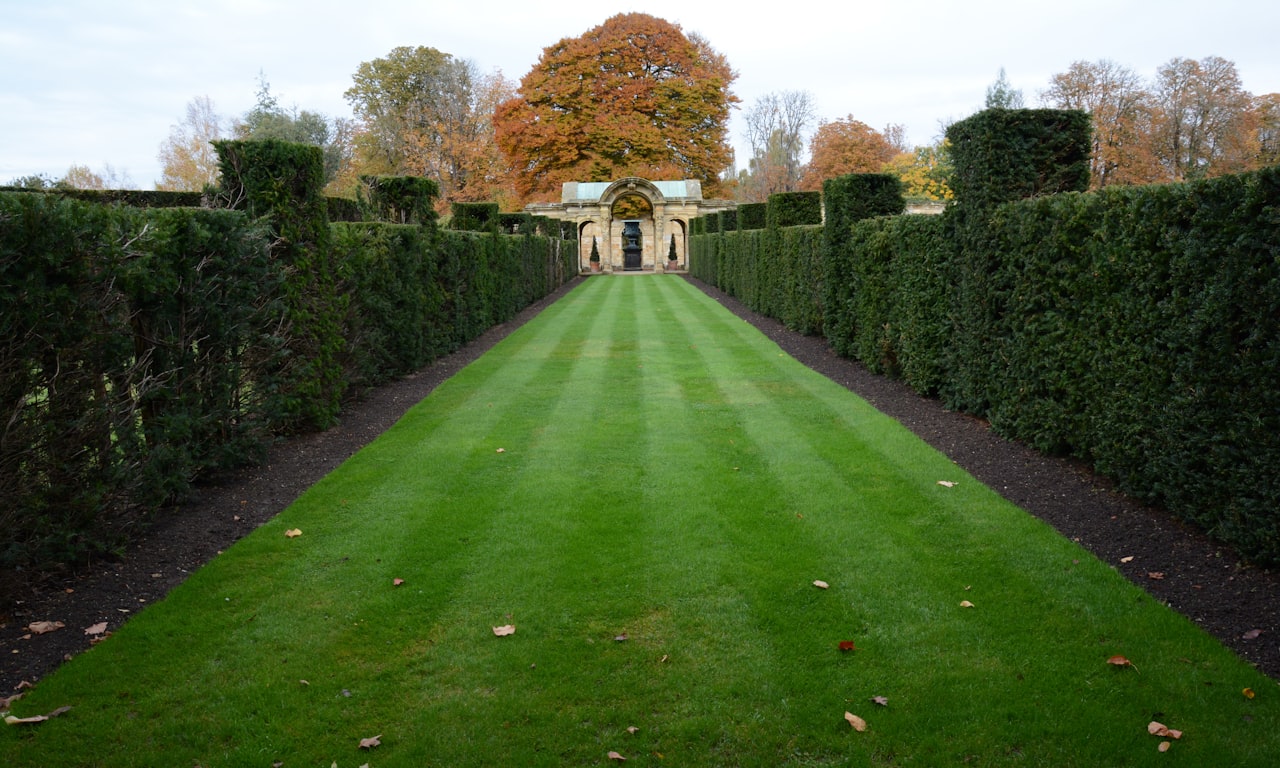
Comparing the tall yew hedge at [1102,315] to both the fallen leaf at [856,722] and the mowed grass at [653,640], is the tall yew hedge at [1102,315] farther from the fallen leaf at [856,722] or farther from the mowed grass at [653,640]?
the fallen leaf at [856,722]

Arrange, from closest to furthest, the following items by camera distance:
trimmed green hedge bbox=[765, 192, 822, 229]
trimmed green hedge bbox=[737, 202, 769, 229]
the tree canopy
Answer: trimmed green hedge bbox=[765, 192, 822, 229], trimmed green hedge bbox=[737, 202, 769, 229], the tree canopy

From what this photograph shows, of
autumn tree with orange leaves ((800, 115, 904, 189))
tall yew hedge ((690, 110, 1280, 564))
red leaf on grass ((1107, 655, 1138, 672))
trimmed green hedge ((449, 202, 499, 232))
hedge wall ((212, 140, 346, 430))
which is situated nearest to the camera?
red leaf on grass ((1107, 655, 1138, 672))

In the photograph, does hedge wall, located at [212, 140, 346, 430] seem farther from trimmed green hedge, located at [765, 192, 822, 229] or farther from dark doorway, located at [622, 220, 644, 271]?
A: dark doorway, located at [622, 220, 644, 271]

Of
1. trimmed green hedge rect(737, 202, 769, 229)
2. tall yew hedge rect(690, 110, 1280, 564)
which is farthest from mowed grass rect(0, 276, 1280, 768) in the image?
trimmed green hedge rect(737, 202, 769, 229)

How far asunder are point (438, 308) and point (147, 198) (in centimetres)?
936

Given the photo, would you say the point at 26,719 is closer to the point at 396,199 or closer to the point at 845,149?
the point at 396,199

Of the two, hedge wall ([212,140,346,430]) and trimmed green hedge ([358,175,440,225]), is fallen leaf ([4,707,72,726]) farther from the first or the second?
trimmed green hedge ([358,175,440,225])

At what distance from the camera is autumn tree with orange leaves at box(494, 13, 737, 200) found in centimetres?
5638

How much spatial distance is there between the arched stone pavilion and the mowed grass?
45.6 meters

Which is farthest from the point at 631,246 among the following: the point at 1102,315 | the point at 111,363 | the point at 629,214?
the point at 111,363

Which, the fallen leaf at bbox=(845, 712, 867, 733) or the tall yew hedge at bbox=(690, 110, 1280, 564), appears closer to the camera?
the fallen leaf at bbox=(845, 712, 867, 733)

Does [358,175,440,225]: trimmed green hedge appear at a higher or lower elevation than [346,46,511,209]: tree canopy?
lower

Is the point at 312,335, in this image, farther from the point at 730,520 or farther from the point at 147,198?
the point at 147,198

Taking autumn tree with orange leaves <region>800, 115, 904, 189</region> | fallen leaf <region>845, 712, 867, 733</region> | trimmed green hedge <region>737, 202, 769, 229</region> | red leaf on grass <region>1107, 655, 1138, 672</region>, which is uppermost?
autumn tree with orange leaves <region>800, 115, 904, 189</region>
